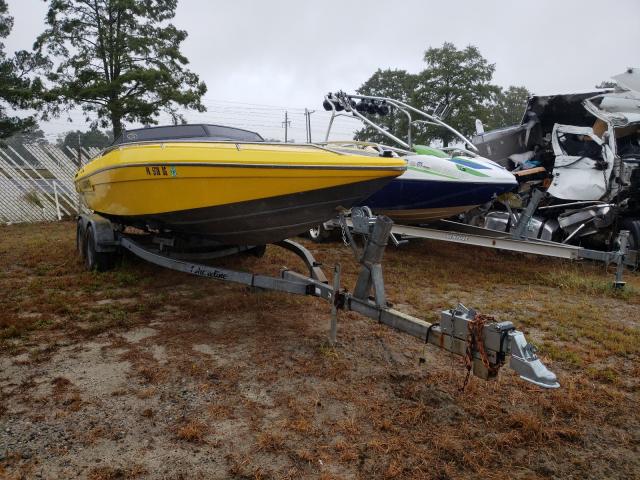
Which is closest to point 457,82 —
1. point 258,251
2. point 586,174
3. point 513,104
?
point 513,104

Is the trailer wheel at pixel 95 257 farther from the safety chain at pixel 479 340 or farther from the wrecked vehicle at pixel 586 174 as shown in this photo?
the wrecked vehicle at pixel 586 174

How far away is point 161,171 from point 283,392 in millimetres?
2110

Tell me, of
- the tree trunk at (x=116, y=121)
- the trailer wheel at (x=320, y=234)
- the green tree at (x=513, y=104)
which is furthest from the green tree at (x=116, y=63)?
the green tree at (x=513, y=104)

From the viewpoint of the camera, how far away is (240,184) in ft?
10.8

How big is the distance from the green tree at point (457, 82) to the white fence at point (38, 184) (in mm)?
20466

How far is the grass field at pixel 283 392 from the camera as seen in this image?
78.1 inches

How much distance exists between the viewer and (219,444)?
2.08m

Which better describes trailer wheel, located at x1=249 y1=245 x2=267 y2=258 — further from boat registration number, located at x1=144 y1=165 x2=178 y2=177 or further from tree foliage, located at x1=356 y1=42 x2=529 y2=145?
tree foliage, located at x1=356 y1=42 x2=529 y2=145

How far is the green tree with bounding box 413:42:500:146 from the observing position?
26484 mm

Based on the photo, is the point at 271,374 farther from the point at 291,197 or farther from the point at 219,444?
the point at 291,197

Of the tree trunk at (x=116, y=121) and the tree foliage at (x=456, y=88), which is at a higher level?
the tree foliage at (x=456, y=88)

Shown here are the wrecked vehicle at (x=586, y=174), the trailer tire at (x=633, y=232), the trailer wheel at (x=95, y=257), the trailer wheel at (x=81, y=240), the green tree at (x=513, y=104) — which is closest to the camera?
the trailer wheel at (x=95, y=257)

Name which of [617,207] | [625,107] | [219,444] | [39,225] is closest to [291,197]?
[219,444]

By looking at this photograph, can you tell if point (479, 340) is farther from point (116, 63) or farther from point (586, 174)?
point (116, 63)
